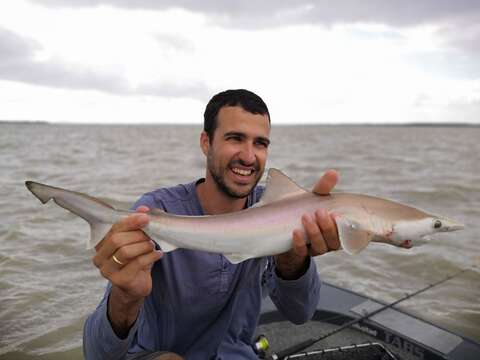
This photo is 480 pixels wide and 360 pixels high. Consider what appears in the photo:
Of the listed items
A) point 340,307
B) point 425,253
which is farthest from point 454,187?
point 340,307

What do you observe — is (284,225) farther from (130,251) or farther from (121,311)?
(121,311)

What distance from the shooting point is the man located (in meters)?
2.69

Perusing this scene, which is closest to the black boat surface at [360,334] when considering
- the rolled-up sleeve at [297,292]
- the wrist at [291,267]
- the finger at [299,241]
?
the rolled-up sleeve at [297,292]

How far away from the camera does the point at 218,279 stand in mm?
3047

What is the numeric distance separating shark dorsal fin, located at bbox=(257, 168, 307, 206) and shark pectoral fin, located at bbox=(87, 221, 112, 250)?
90cm

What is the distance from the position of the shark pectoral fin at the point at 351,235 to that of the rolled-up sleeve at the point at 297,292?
1.47ft

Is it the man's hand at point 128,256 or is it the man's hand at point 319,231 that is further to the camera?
the man's hand at point 319,231

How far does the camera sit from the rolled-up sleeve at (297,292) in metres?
3.08

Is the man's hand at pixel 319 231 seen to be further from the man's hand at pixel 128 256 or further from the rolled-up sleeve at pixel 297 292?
the man's hand at pixel 128 256

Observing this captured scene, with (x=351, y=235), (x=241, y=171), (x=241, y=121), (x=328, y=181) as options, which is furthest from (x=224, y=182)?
(x=351, y=235)

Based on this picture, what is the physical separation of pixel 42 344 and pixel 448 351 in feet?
15.2

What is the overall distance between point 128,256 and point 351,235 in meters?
1.26

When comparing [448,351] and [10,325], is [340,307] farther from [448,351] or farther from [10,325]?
[10,325]

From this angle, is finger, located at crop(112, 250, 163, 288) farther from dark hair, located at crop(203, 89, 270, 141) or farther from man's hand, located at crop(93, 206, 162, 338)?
dark hair, located at crop(203, 89, 270, 141)
